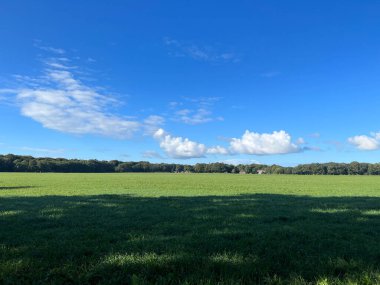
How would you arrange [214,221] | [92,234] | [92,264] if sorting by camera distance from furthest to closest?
[214,221], [92,234], [92,264]

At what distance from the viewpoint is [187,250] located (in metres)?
8.47

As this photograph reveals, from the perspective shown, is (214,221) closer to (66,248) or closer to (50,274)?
(66,248)

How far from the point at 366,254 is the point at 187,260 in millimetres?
4422

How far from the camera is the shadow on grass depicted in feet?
22.0

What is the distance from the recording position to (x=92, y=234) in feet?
34.8

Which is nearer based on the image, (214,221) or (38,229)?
(38,229)

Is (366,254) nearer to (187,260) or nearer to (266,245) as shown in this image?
(266,245)

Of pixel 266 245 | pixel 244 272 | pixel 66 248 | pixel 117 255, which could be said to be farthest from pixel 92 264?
pixel 266 245

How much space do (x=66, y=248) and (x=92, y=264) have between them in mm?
1787

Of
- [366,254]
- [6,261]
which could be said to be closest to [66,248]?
[6,261]

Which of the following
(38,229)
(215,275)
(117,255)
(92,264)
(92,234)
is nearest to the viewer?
(215,275)

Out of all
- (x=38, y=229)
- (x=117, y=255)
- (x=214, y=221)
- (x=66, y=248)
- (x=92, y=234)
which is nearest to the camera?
(x=117, y=255)

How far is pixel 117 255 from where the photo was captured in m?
7.93

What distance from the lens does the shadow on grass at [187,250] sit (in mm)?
6711
